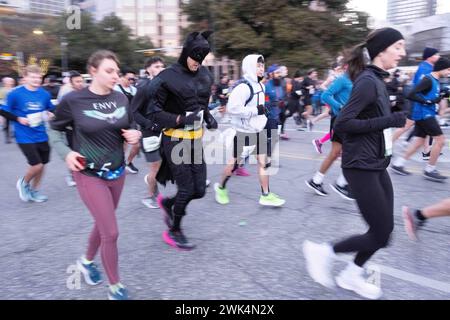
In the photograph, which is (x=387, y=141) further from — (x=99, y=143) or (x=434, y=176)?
(x=434, y=176)

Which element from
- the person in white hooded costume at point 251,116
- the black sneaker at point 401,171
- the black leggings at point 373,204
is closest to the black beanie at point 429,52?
the black sneaker at point 401,171

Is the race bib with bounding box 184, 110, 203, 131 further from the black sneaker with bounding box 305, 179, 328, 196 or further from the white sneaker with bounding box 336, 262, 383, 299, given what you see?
the black sneaker with bounding box 305, 179, 328, 196

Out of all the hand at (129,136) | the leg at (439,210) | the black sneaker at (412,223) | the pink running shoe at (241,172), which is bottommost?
the pink running shoe at (241,172)

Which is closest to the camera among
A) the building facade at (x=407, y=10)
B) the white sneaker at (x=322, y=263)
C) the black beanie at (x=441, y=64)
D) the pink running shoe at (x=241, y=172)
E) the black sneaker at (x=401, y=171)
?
the white sneaker at (x=322, y=263)

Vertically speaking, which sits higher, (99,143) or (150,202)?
(99,143)

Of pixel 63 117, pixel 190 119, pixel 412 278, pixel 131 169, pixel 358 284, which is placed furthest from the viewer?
pixel 131 169

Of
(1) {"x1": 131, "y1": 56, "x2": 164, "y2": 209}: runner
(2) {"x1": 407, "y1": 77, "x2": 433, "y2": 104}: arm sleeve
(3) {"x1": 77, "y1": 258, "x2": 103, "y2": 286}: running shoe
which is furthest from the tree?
(3) {"x1": 77, "y1": 258, "x2": 103, "y2": 286}: running shoe

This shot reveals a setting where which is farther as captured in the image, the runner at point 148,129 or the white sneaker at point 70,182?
the white sneaker at point 70,182

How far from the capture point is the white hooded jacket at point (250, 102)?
4.75m

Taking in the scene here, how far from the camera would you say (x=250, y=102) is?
4.80m

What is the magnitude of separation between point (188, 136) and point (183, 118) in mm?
239

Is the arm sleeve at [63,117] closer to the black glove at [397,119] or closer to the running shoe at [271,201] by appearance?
the black glove at [397,119]

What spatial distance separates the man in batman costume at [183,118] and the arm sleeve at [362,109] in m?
1.44

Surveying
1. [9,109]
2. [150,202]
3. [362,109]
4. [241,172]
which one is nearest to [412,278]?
[362,109]
